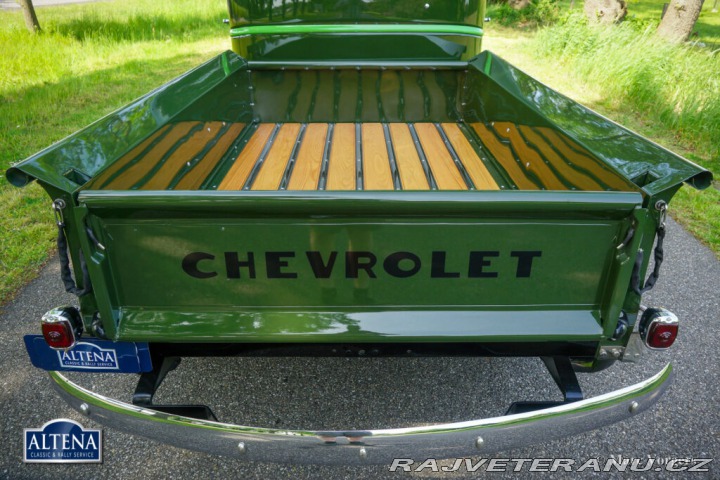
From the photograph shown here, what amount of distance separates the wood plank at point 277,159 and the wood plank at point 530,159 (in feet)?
3.74

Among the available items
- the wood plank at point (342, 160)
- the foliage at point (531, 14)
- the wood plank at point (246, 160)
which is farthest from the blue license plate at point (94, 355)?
the foliage at point (531, 14)

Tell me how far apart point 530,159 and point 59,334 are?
6.38 feet

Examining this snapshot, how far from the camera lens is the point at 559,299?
1616mm

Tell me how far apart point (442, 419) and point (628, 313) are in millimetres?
976

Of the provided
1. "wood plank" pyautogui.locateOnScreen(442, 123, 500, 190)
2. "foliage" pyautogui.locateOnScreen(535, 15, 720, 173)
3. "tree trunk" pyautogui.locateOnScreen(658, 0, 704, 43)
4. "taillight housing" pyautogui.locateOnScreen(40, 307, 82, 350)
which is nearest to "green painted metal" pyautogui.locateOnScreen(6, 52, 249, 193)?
"taillight housing" pyautogui.locateOnScreen(40, 307, 82, 350)

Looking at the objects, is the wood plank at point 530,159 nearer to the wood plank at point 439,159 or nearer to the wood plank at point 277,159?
the wood plank at point 439,159

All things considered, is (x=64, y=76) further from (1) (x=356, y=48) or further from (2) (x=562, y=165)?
(2) (x=562, y=165)

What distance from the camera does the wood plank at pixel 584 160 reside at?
1.61 meters

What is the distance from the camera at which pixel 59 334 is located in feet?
5.23

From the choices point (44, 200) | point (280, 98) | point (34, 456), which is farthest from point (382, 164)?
point (44, 200)

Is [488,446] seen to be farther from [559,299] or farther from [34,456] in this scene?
[34,456]
